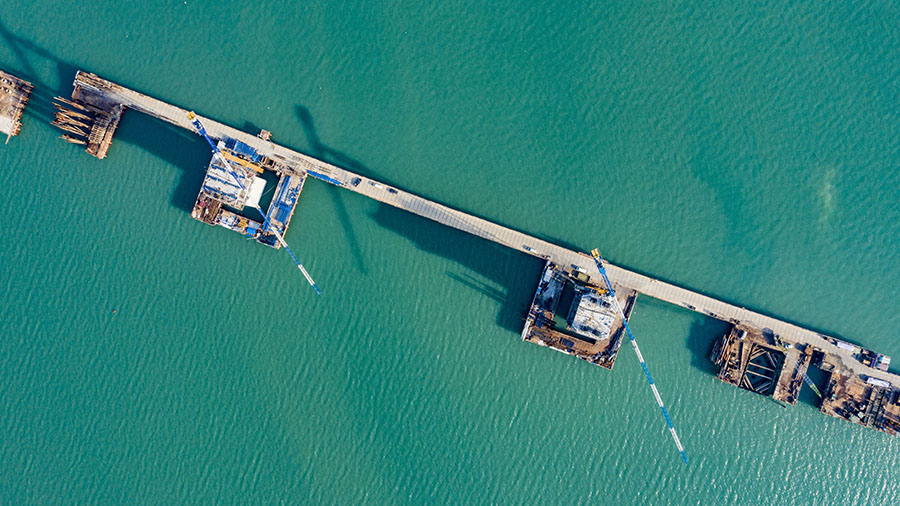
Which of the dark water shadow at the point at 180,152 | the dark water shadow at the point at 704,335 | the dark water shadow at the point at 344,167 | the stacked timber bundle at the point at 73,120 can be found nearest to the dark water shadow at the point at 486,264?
the dark water shadow at the point at 344,167

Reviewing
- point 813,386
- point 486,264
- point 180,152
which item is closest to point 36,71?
point 180,152

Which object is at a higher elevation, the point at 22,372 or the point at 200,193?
the point at 200,193

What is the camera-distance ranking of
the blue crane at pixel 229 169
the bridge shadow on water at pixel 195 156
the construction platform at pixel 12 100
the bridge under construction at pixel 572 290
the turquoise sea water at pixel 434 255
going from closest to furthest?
the blue crane at pixel 229 169
the bridge under construction at pixel 572 290
the construction platform at pixel 12 100
the turquoise sea water at pixel 434 255
the bridge shadow on water at pixel 195 156

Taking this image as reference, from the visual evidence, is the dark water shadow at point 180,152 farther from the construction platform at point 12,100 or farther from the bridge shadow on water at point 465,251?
the bridge shadow on water at point 465,251

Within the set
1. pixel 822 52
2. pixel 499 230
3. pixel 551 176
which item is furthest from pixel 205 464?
pixel 822 52

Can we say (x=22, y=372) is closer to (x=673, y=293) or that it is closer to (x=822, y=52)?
(x=673, y=293)

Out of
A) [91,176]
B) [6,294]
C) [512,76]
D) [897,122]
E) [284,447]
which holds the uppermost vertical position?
[897,122]

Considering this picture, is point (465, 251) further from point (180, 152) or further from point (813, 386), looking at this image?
point (813, 386)
